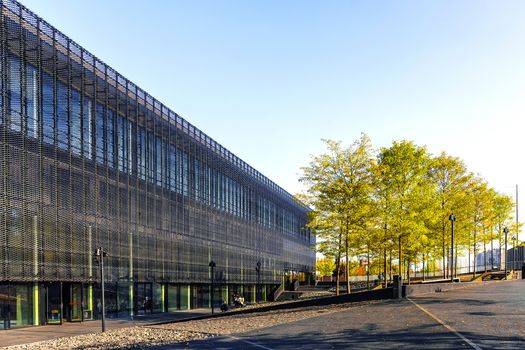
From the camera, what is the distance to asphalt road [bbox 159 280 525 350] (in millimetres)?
17766

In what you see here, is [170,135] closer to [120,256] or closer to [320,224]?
[120,256]

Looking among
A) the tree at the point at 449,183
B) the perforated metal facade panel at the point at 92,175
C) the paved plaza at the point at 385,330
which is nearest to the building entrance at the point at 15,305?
the perforated metal facade panel at the point at 92,175

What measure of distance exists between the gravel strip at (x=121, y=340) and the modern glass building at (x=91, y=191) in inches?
310

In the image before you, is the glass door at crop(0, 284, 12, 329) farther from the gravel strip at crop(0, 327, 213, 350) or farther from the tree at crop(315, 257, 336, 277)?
the tree at crop(315, 257, 336, 277)

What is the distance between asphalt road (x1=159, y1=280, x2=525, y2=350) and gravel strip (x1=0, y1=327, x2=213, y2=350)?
2.02 m

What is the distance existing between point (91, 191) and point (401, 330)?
25.8m

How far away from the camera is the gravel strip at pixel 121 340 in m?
22.2

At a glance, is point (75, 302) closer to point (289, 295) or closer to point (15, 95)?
point (15, 95)

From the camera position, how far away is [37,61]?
113 ft

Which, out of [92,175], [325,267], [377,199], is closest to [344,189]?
[377,199]

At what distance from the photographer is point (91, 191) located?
3975 centimetres

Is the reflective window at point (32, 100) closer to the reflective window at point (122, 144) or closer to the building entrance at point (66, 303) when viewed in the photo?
the building entrance at point (66, 303)

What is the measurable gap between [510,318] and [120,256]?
95.6 ft

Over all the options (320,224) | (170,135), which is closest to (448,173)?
(320,224)
